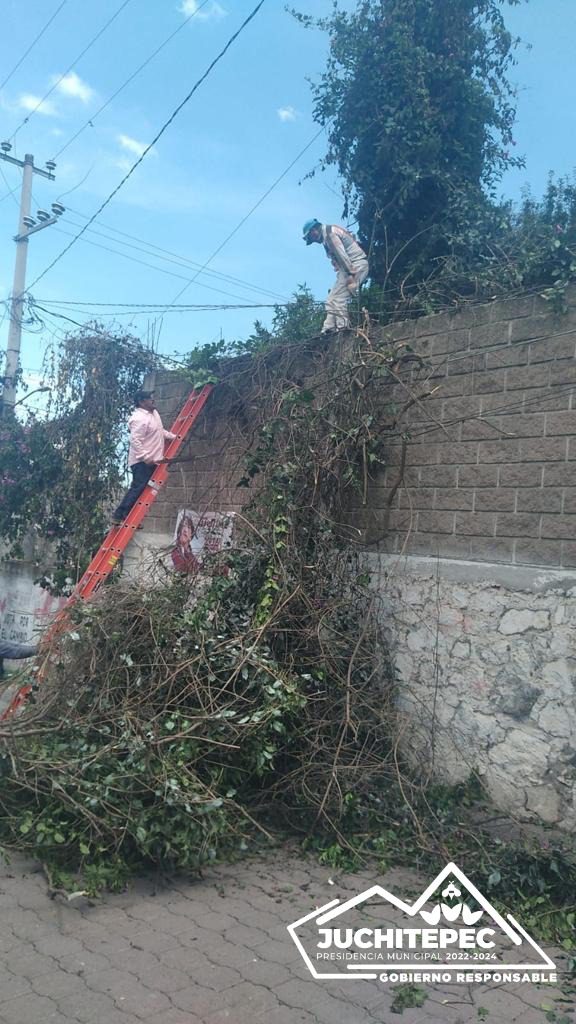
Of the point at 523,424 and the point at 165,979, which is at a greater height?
the point at 523,424

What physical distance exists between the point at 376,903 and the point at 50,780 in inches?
71.3

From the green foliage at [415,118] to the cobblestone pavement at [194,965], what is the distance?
243 inches

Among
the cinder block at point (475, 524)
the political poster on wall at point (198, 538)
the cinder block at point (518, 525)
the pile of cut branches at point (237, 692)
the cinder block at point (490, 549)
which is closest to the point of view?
the pile of cut branches at point (237, 692)

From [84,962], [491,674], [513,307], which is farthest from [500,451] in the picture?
[84,962]

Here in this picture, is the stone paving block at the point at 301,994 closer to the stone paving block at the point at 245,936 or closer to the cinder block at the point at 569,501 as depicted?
the stone paving block at the point at 245,936

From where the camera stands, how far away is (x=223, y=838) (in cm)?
440

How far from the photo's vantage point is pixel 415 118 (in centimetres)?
845

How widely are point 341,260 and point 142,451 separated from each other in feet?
7.89

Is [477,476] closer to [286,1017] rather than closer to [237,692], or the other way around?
[237,692]

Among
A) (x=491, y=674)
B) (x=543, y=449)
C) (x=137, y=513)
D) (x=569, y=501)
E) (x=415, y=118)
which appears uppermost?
(x=415, y=118)

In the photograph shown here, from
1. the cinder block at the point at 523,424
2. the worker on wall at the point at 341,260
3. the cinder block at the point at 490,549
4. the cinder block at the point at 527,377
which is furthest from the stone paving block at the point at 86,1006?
the worker on wall at the point at 341,260

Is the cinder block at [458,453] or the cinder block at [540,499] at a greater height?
the cinder block at [458,453]

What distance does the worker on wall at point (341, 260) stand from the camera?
6.69 m

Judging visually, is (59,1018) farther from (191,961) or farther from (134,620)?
(134,620)
